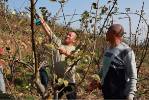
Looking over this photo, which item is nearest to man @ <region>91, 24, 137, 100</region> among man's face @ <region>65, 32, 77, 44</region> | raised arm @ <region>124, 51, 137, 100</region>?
raised arm @ <region>124, 51, 137, 100</region>

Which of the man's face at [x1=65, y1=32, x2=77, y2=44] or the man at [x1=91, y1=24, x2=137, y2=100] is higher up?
the man's face at [x1=65, y1=32, x2=77, y2=44]

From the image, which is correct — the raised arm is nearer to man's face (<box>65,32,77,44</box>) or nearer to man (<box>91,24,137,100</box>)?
man (<box>91,24,137,100</box>)

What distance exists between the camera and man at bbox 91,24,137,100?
1.30 metres

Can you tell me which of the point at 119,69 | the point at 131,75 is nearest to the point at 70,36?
the point at 119,69

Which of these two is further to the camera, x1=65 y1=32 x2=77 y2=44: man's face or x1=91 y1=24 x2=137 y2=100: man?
x1=65 y1=32 x2=77 y2=44: man's face

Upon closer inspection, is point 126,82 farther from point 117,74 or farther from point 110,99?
point 110,99

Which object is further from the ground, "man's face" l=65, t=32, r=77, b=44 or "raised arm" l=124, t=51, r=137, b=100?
"man's face" l=65, t=32, r=77, b=44

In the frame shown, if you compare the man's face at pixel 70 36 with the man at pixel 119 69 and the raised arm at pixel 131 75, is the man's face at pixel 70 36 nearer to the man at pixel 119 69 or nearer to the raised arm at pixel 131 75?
the man at pixel 119 69

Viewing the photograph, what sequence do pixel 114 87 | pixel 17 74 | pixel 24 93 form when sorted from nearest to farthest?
pixel 114 87
pixel 24 93
pixel 17 74

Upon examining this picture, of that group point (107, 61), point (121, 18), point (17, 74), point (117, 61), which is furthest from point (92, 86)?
point (17, 74)

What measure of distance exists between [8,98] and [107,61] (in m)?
2.45

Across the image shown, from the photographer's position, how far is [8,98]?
2783 millimetres

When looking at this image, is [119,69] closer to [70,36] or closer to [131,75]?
[131,75]

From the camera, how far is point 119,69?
1.39 m
